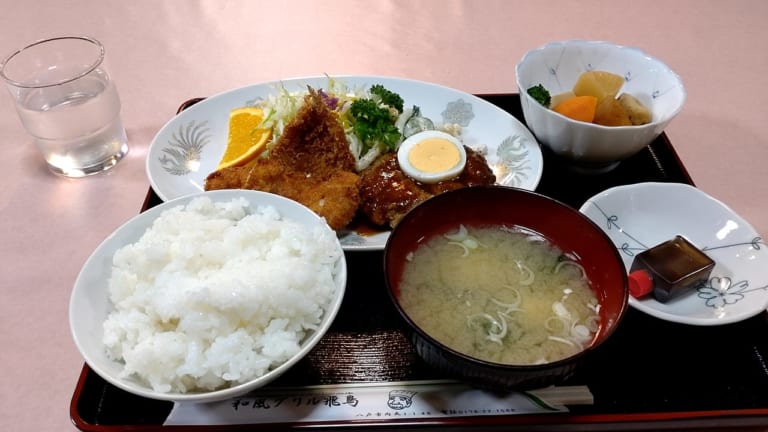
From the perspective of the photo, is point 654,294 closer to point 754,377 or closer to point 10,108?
point 754,377

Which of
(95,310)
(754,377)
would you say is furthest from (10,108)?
(754,377)

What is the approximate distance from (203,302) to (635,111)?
190 centimetres

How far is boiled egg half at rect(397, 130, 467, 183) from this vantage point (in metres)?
2.26

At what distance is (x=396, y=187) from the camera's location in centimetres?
222

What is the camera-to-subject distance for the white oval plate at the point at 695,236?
1.77 m

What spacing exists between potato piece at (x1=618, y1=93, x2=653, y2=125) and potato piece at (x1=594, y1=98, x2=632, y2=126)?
0.14 feet

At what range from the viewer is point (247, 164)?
2.45 metres

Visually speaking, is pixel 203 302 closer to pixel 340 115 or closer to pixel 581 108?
pixel 340 115

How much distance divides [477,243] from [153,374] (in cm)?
102

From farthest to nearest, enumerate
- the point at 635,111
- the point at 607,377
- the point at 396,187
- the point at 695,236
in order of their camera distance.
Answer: the point at 635,111 → the point at 396,187 → the point at 695,236 → the point at 607,377

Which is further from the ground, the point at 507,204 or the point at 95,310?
the point at 507,204

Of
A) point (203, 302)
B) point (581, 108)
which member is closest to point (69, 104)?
point (203, 302)

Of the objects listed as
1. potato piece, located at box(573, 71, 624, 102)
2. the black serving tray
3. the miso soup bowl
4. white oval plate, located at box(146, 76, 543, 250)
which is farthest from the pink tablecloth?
the miso soup bowl

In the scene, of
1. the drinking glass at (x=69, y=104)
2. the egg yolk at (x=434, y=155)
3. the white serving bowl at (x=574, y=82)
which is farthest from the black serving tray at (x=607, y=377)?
the drinking glass at (x=69, y=104)
